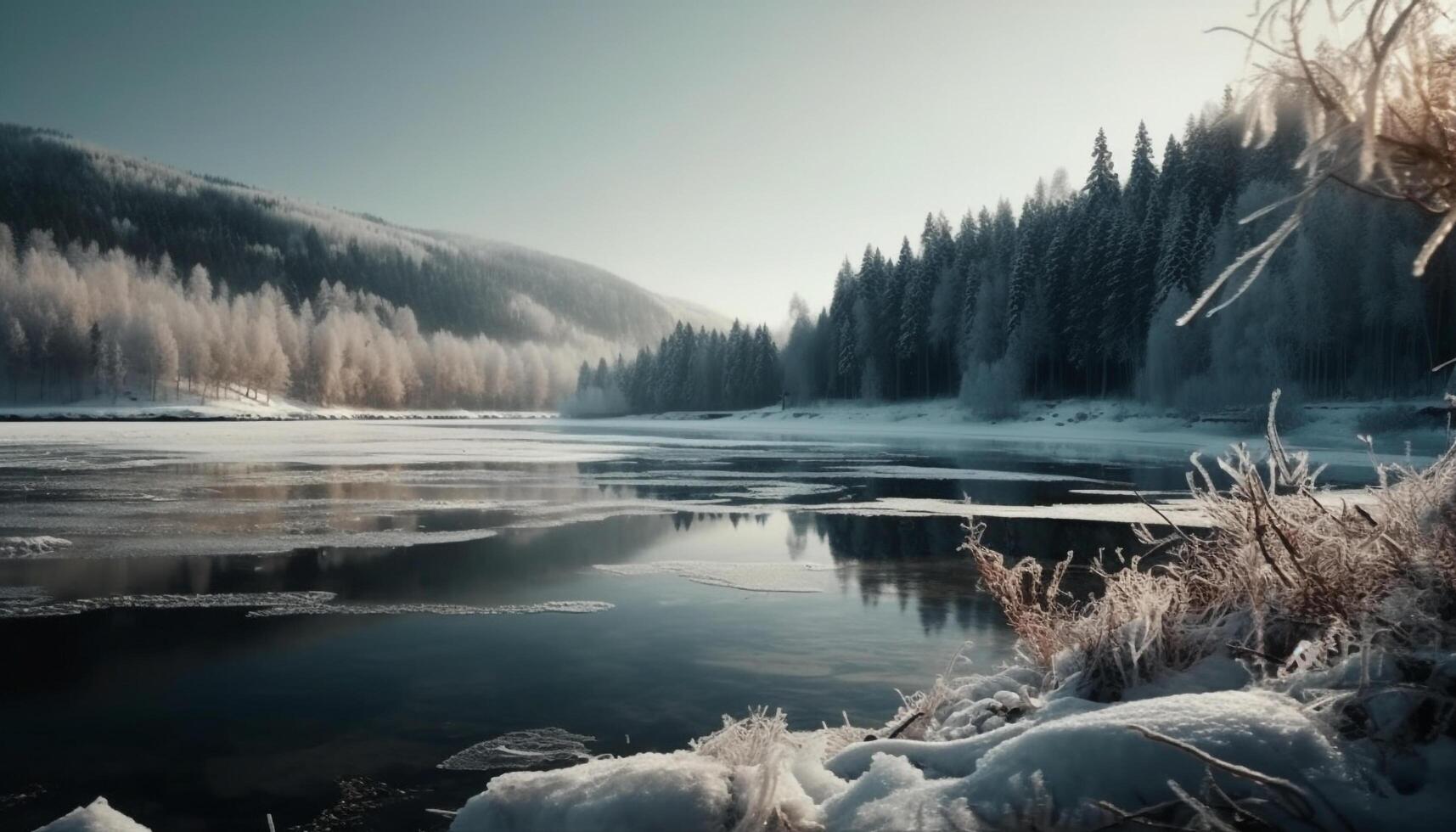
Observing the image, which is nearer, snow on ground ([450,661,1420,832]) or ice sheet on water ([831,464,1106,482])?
snow on ground ([450,661,1420,832])

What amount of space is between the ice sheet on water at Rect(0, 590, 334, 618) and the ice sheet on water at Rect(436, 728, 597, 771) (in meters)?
5.23

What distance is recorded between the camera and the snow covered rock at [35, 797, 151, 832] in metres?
3.14

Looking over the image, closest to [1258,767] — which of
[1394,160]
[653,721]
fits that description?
[1394,160]

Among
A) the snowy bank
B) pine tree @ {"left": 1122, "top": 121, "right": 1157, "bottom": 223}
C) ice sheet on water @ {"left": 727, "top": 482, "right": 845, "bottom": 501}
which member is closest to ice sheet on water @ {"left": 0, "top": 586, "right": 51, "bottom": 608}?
ice sheet on water @ {"left": 727, "top": 482, "right": 845, "bottom": 501}

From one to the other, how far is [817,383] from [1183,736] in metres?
84.4

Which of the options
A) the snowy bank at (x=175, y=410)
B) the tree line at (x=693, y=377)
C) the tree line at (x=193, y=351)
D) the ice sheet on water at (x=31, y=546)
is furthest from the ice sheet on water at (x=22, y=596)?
the tree line at (x=193, y=351)

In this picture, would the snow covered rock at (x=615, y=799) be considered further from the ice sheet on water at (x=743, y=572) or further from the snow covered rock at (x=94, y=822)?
the ice sheet on water at (x=743, y=572)

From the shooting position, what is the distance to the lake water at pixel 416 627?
19.1 ft

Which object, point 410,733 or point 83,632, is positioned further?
point 83,632

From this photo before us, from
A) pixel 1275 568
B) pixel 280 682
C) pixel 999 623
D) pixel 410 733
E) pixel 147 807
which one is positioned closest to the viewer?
pixel 1275 568

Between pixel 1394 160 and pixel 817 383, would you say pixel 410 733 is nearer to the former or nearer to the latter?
pixel 1394 160

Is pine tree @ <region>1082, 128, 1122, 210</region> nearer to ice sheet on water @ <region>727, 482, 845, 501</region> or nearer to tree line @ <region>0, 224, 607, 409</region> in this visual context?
ice sheet on water @ <region>727, 482, 845, 501</region>

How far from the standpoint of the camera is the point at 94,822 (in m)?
3.20

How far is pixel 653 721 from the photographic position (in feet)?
22.0
